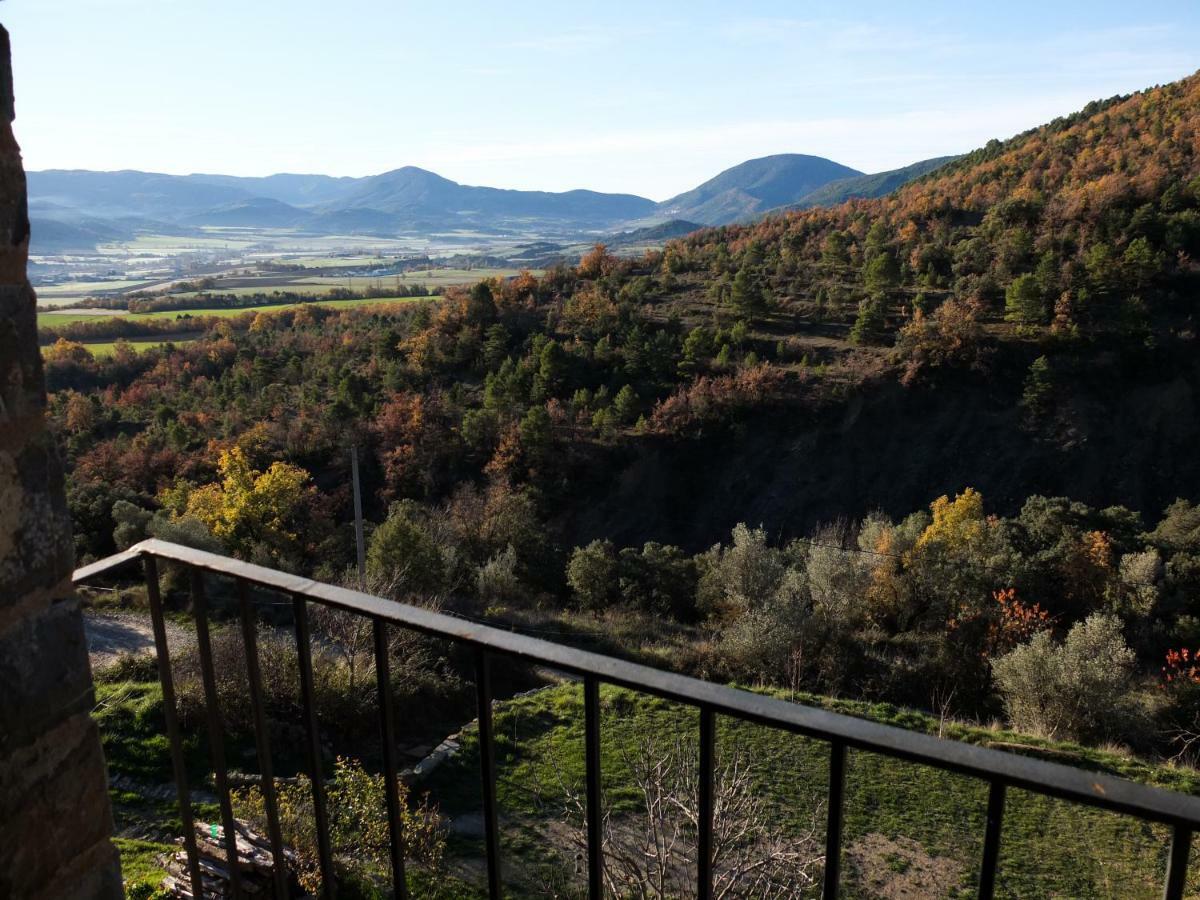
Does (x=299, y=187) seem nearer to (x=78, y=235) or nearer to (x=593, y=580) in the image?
(x=78, y=235)

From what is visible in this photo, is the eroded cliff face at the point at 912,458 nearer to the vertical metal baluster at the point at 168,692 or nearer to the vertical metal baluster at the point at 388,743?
the vertical metal baluster at the point at 168,692

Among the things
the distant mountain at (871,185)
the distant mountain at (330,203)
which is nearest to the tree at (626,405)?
the distant mountain at (330,203)

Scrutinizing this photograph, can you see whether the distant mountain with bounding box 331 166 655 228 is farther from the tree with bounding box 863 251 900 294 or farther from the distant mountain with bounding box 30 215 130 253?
the tree with bounding box 863 251 900 294

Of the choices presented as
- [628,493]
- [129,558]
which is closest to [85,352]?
[628,493]

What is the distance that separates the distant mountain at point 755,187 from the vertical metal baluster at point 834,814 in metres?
126

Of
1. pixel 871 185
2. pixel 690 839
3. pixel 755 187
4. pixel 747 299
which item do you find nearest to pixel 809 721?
pixel 690 839

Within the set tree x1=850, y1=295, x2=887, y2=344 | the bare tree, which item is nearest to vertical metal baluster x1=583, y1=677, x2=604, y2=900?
the bare tree

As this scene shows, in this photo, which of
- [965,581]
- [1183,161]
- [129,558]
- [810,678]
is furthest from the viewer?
[1183,161]

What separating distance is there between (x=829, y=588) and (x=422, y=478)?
18.0 meters

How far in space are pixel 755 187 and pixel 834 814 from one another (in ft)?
493

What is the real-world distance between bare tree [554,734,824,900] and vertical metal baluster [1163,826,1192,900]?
441 cm

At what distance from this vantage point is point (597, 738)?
136 cm

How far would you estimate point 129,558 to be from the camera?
197cm

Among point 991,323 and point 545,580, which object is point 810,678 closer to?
point 545,580
